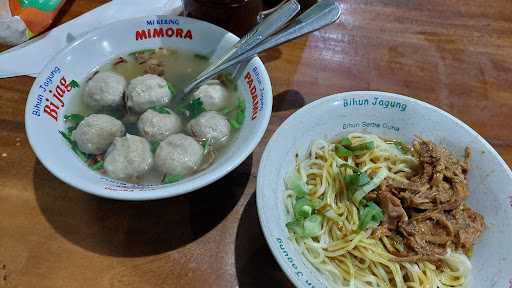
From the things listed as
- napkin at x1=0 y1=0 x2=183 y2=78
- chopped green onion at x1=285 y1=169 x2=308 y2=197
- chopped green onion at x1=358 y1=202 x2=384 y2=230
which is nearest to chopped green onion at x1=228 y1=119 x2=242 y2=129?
chopped green onion at x1=285 y1=169 x2=308 y2=197

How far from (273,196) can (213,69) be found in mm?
494

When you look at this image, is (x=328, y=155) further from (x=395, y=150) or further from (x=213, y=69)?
(x=213, y=69)

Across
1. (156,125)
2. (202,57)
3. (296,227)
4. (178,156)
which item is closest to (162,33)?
(202,57)

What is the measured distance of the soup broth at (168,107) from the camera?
1.16 metres

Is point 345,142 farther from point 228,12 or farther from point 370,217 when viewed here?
point 228,12

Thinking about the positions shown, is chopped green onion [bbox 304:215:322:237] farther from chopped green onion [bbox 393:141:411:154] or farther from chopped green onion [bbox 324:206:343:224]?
chopped green onion [bbox 393:141:411:154]

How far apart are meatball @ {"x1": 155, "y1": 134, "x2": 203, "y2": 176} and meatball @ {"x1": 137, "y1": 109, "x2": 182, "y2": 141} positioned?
0.17 feet

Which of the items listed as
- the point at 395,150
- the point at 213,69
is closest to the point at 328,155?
the point at 395,150

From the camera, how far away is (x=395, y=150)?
4.35 ft

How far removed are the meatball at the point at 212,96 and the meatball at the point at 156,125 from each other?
4.7 inches

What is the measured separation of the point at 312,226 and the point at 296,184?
0.14m

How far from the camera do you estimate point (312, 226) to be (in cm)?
110

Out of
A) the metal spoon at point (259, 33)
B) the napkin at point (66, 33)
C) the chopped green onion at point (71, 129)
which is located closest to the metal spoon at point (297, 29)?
the metal spoon at point (259, 33)

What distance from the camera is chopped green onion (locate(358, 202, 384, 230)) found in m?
1.13
